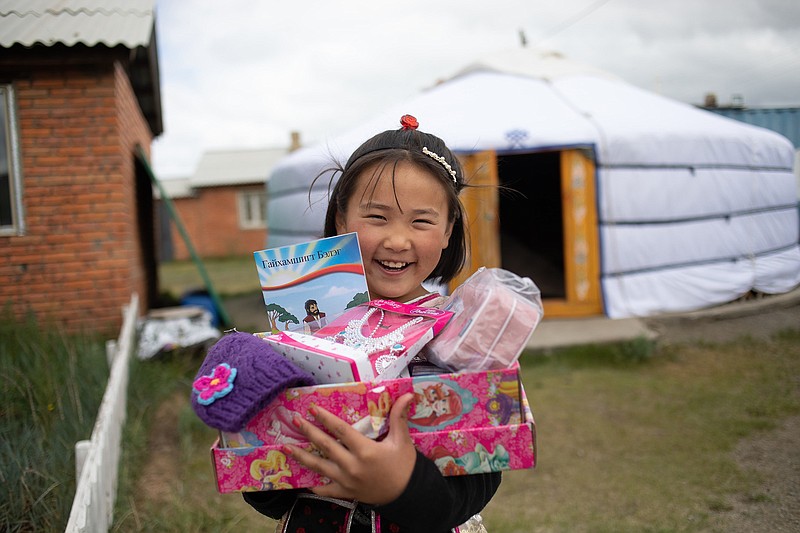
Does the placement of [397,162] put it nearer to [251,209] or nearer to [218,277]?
[218,277]

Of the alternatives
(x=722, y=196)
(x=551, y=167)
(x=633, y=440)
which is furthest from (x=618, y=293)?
(x=551, y=167)

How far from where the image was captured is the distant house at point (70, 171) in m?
5.04

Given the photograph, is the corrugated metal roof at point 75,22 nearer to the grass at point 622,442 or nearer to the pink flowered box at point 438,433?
the grass at point 622,442

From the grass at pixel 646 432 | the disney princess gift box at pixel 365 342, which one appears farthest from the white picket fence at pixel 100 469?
the grass at pixel 646 432

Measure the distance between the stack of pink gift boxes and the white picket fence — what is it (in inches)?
40.0

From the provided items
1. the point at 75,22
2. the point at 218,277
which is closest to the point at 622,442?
the point at 75,22

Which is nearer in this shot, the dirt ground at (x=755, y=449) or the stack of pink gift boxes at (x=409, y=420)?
the stack of pink gift boxes at (x=409, y=420)

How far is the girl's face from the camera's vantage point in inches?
48.5

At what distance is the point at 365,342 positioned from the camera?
106 centimetres

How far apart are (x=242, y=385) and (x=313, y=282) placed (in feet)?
0.98

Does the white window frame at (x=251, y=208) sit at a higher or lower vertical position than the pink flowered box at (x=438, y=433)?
lower

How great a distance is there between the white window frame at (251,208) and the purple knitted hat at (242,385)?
21249 millimetres

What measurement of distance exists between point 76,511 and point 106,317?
12.7ft

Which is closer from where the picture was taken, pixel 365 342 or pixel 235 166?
pixel 365 342
